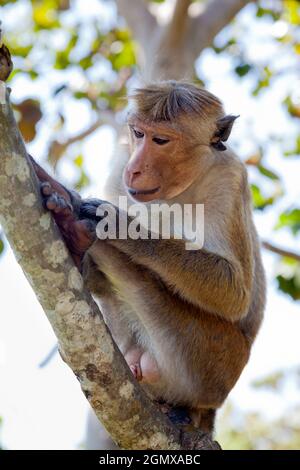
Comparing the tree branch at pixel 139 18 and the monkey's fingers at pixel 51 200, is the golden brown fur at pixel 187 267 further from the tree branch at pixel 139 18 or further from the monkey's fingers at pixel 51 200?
the tree branch at pixel 139 18

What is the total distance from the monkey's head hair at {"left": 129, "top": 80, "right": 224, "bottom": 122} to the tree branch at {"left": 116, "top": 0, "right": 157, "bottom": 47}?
3.73 meters

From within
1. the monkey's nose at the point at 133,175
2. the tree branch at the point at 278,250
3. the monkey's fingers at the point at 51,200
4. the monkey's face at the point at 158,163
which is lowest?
the monkey's fingers at the point at 51,200

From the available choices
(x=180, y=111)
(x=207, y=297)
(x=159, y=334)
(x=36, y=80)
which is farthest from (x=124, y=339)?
(x=36, y=80)

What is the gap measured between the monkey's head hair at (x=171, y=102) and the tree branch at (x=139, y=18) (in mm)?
3727

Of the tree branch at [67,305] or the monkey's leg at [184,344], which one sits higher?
the monkey's leg at [184,344]

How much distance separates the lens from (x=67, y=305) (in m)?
3.94

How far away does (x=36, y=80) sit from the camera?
8.93m

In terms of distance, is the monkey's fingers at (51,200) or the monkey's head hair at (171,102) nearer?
the monkey's fingers at (51,200)

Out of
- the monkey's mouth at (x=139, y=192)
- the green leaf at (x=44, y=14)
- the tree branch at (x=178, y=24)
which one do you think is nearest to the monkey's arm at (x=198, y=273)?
the monkey's mouth at (x=139, y=192)

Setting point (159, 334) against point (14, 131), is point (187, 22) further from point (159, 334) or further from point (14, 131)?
point (14, 131)

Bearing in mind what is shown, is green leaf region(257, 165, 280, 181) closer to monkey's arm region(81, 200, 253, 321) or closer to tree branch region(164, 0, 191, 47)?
tree branch region(164, 0, 191, 47)

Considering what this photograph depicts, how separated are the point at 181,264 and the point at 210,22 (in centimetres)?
510

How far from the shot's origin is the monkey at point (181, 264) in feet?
16.1

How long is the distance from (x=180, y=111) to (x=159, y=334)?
1569 mm
